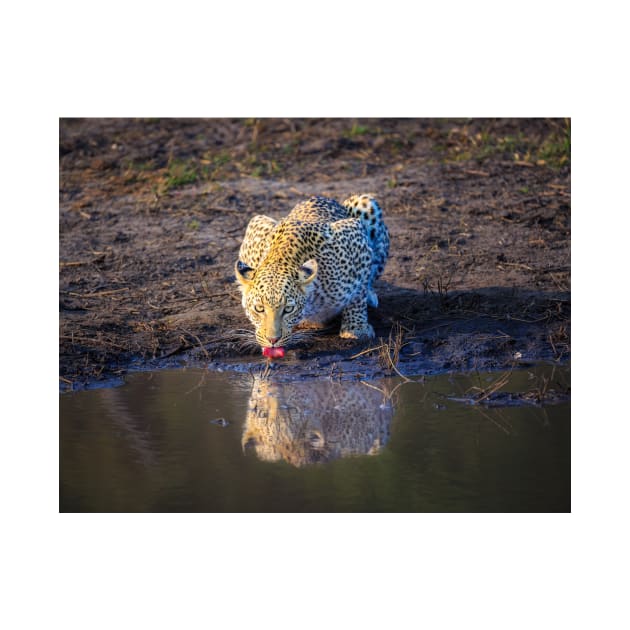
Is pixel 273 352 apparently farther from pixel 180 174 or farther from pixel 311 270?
pixel 180 174

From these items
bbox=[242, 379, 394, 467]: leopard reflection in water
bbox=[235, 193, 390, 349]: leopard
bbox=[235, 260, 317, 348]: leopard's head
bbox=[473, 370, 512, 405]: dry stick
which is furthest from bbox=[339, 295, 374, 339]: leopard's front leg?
bbox=[473, 370, 512, 405]: dry stick

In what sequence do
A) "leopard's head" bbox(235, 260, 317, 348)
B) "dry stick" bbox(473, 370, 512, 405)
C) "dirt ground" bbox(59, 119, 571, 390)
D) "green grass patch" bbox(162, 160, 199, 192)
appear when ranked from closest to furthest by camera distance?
1. "dry stick" bbox(473, 370, 512, 405)
2. "leopard's head" bbox(235, 260, 317, 348)
3. "dirt ground" bbox(59, 119, 571, 390)
4. "green grass patch" bbox(162, 160, 199, 192)

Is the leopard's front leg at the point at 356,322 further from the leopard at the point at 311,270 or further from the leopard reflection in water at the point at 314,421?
the leopard reflection in water at the point at 314,421

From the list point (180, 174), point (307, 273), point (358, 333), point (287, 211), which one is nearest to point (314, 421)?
point (307, 273)

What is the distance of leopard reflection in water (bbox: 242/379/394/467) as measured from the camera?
6.46m

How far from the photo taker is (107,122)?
1504 centimetres

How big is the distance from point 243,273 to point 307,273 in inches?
21.7

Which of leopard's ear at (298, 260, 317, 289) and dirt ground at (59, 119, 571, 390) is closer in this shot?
leopard's ear at (298, 260, 317, 289)

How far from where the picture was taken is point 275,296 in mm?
7766

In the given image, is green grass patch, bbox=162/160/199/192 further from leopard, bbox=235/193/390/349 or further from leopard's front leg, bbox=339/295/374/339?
leopard's front leg, bbox=339/295/374/339

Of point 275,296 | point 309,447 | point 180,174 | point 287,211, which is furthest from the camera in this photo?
point 180,174

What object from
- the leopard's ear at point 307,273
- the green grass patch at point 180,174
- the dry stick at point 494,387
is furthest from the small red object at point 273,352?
the green grass patch at point 180,174

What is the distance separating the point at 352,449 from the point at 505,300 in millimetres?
3536

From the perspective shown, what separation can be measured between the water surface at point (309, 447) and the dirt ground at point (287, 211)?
50 centimetres
